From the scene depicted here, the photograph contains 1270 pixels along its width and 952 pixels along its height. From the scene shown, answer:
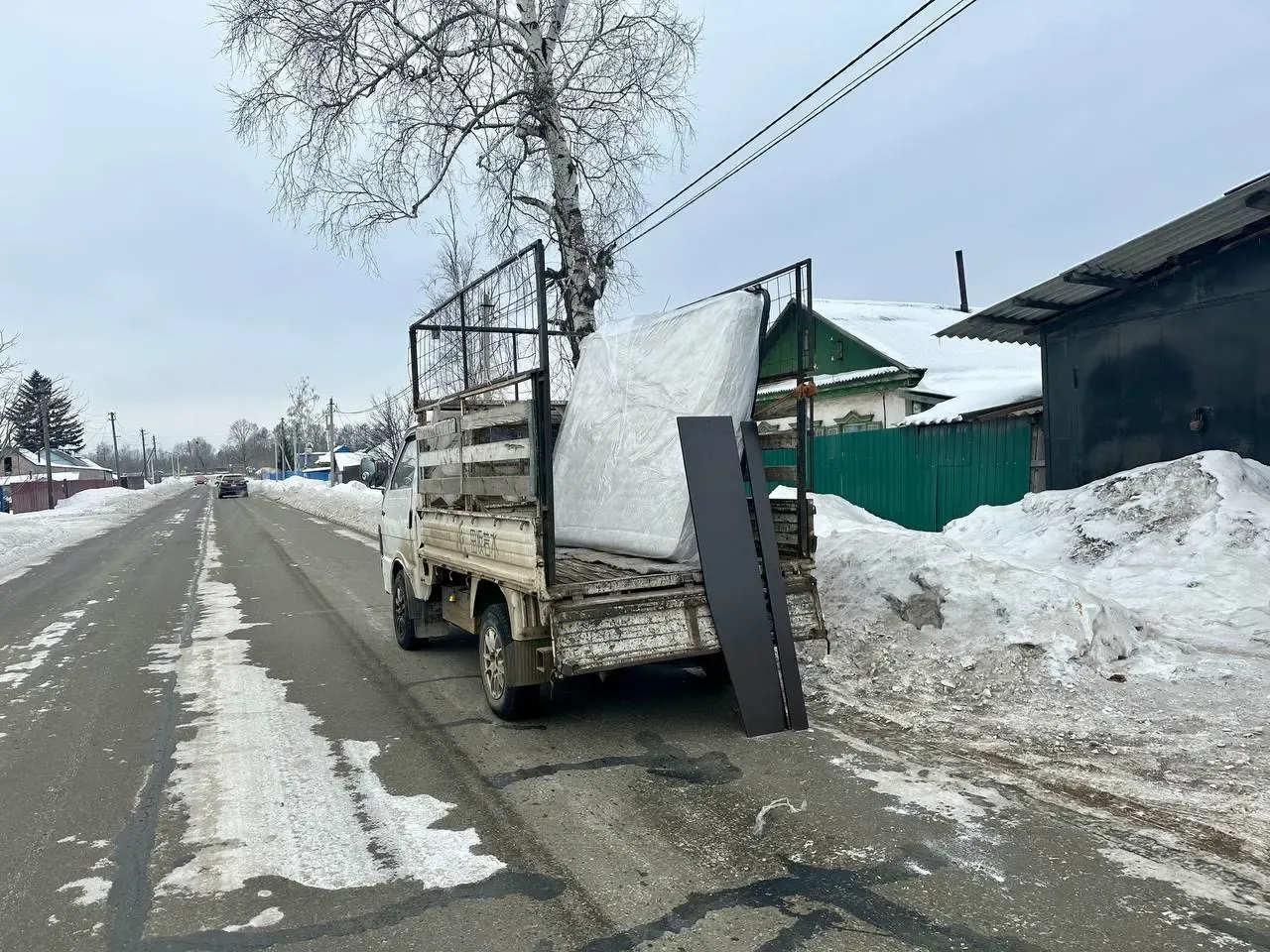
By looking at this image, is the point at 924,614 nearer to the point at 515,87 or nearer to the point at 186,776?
the point at 186,776

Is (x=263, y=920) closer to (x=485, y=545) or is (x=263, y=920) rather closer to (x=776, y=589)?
(x=485, y=545)

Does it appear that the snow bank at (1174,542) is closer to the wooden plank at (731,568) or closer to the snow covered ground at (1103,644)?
the snow covered ground at (1103,644)

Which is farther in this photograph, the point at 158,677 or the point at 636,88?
the point at 636,88

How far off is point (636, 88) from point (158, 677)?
10741 mm

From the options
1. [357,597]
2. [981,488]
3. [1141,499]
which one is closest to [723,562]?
[1141,499]

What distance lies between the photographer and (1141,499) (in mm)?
9117

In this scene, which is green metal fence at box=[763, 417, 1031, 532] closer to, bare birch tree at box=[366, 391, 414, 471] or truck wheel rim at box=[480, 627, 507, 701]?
truck wheel rim at box=[480, 627, 507, 701]

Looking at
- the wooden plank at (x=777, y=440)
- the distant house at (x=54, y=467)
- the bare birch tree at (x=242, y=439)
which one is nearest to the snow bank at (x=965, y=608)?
the wooden plank at (x=777, y=440)

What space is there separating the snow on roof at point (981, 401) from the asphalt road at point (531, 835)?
9.73 metres

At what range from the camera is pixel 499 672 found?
5.63 metres

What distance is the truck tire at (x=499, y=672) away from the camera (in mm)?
5469

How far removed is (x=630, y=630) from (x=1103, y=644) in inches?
144

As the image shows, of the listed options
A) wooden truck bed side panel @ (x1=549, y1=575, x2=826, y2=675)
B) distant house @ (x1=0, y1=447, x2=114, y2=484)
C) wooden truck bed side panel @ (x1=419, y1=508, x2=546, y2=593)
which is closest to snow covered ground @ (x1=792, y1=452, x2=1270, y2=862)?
wooden truck bed side panel @ (x1=549, y1=575, x2=826, y2=675)

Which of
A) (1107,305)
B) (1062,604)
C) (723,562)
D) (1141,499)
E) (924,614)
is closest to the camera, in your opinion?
(723,562)
